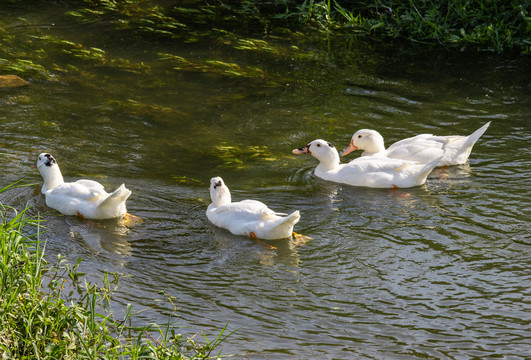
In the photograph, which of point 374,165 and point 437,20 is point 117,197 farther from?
point 437,20

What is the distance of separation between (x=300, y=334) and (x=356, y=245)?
1.73 meters

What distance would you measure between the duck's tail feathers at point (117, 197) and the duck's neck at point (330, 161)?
8.65 ft

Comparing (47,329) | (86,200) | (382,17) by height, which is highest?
(382,17)

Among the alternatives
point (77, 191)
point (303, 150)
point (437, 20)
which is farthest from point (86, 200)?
point (437, 20)

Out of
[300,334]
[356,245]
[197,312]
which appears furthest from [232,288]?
[356,245]

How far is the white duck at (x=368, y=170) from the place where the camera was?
8680mm

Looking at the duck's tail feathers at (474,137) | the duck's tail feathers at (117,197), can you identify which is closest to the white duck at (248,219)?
the duck's tail feathers at (117,197)

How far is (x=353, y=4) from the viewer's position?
49.8 feet

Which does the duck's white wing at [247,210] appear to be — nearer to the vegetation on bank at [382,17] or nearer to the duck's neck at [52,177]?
the duck's neck at [52,177]

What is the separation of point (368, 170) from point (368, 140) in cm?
64

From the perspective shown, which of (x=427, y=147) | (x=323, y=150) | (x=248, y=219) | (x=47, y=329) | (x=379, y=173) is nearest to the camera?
(x=47, y=329)

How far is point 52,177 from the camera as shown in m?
8.20

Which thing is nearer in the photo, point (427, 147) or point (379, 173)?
point (379, 173)

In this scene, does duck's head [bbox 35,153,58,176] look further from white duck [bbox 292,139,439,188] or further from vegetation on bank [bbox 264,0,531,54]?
vegetation on bank [bbox 264,0,531,54]
